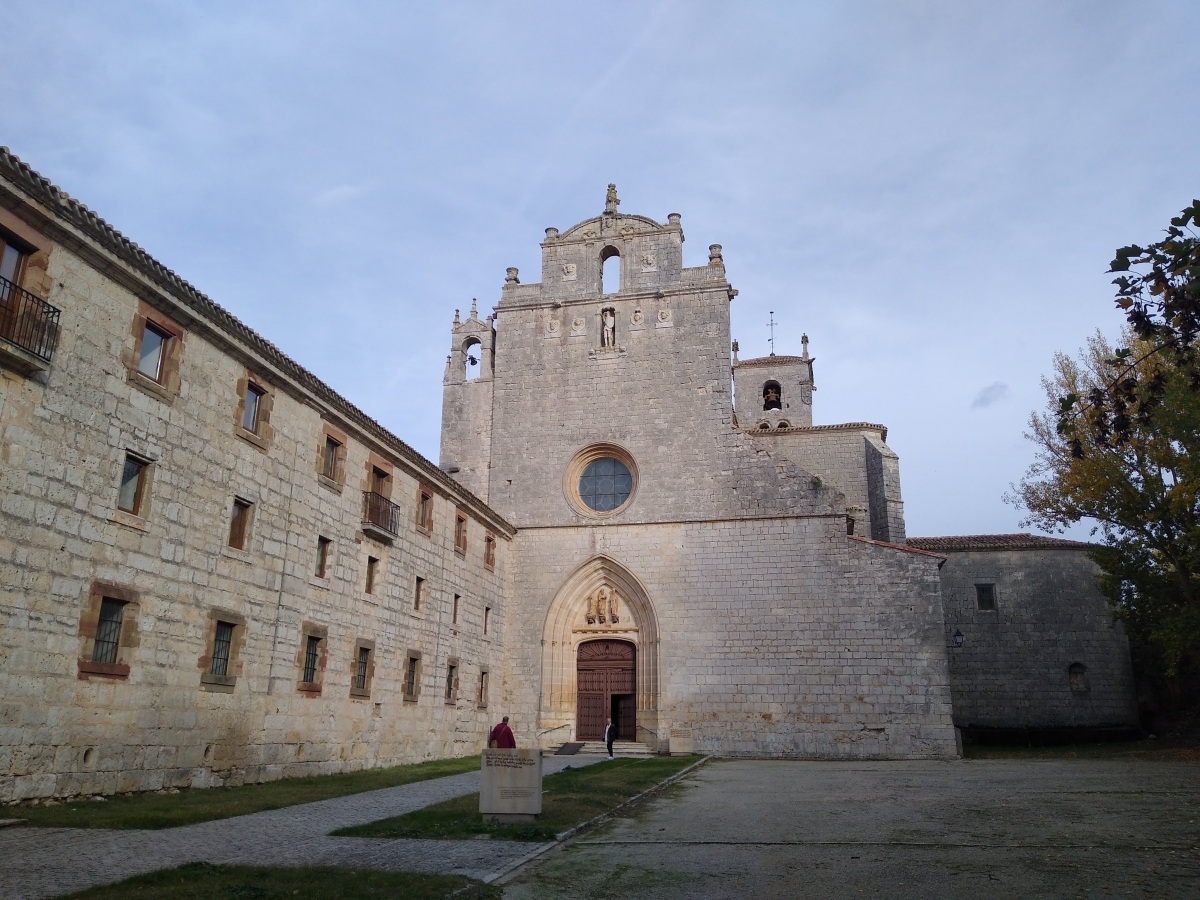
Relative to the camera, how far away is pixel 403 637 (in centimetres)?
2050

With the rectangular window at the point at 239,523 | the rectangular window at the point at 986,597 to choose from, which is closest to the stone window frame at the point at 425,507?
the rectangular window at the point at 239,523

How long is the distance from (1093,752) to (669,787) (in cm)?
1668

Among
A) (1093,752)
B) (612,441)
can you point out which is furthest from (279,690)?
(1093,752)

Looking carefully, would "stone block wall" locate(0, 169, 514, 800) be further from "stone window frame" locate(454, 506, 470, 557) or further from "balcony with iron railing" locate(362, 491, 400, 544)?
"stone window frame" locate(454, 506, 470, 557)

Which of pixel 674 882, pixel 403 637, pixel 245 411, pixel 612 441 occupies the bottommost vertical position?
pixel 674 882

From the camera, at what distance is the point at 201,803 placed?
11758 mm

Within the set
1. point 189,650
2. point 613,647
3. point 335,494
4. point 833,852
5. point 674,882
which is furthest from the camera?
point 613,647

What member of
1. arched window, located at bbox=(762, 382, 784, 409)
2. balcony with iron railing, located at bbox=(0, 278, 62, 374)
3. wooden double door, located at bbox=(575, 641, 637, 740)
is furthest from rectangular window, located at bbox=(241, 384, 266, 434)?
arched window, located at bbox=(762, 382, 784, 409)

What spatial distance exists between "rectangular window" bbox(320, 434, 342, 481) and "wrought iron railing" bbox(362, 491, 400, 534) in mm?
1076

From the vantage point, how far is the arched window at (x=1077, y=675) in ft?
96.9

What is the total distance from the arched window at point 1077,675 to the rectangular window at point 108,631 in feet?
94.1

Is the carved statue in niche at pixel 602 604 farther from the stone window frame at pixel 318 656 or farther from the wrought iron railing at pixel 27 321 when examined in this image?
the wrought iron railing at pixel 27 321

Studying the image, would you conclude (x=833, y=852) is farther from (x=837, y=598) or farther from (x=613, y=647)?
(x=613, y=647)

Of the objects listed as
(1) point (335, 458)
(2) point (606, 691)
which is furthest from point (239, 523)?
(2) point (606, 691)
